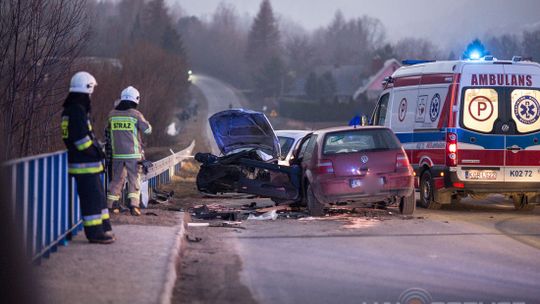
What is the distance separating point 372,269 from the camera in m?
9.53

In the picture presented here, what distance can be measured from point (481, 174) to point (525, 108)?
1.46 metres

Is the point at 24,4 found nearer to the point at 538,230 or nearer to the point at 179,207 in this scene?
the point at 179,207

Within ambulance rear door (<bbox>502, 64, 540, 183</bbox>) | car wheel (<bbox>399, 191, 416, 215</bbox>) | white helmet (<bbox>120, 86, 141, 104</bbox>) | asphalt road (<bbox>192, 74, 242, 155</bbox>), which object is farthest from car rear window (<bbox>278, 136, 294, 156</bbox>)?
asphalt road (<bbox>192, 74, 242, 155</bbox>)

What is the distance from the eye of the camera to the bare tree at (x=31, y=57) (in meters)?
17.0

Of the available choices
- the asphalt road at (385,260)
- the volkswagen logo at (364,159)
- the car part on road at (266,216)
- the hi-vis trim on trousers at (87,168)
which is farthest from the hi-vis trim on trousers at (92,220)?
the volkswagen logo at (364,159)

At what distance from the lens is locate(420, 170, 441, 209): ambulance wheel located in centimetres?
1647

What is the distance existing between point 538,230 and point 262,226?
415 cm

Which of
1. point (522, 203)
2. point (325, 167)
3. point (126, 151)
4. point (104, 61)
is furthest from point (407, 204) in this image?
point (104, 61)

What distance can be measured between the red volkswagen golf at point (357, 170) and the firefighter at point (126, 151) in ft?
9.90

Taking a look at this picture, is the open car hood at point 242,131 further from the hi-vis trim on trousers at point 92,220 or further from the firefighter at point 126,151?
the hi-vis trim on trousers at point 92,220

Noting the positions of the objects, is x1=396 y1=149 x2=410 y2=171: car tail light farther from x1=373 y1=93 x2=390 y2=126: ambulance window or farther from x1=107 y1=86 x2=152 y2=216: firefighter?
x1=373 y1=93 x2=390 y2=126: ambulance window

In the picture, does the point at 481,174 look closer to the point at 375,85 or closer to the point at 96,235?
the point at 96,235

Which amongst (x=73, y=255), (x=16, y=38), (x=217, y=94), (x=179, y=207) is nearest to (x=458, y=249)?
(x=73, y=255)

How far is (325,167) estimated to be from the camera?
14156 millimetres
